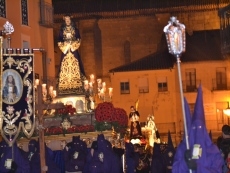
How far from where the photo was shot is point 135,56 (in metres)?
48.2

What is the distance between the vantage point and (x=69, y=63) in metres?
22.6

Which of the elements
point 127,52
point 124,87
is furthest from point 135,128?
point 127,52

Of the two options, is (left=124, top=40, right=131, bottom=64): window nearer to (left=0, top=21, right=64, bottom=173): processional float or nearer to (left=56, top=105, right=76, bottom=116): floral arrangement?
(left=56, top=105, right=76, bottom=116): floral arrangement

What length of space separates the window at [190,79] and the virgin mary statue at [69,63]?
65.4ft

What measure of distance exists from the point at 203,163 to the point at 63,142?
9.82 meters

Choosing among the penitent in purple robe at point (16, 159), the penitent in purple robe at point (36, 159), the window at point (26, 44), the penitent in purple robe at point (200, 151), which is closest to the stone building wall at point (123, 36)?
the window at point (26, 44)

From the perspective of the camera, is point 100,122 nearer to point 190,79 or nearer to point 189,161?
point 189,161

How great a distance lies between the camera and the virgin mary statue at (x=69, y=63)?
2244 centimetres

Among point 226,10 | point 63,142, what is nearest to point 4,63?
point 63,142

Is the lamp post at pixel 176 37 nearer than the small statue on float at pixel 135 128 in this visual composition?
Yes

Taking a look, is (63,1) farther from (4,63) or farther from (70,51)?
(4,63)

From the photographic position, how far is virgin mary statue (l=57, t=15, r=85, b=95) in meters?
22.4

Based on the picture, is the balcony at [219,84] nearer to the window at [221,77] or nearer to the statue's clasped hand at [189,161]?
the window at [221,77]

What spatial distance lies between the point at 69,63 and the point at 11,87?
32.0 feet
